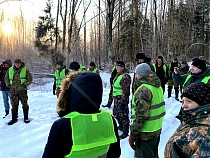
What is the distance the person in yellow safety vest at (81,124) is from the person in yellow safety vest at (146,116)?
1.32m

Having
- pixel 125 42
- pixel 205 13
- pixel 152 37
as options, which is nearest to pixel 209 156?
pixel 125 42

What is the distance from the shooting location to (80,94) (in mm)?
1845

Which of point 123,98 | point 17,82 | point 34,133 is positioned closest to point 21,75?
point 17,82

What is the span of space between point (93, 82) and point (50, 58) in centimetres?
2223

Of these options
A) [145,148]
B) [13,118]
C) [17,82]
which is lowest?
[13,118]

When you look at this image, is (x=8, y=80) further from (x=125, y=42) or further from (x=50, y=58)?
(x=125, y=42)

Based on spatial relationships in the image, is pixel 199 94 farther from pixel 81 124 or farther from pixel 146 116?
pixel 146 116

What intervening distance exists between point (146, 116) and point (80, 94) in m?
1.74

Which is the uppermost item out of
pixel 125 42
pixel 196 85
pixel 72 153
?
pixel 125 42

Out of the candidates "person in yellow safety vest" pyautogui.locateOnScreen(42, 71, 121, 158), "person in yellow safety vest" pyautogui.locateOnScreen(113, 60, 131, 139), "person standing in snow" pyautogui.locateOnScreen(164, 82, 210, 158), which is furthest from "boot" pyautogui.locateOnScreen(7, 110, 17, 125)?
"person standing in snow" pyautogui.locateOnScreen(164, 82, 210, 158)

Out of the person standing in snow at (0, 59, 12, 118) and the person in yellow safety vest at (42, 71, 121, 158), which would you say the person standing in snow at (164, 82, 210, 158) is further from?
the person standing in snow at (0, 59, 12, 118)

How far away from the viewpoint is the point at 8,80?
21.9 feet

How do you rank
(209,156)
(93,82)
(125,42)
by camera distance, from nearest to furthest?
1. (209,156)
2. (93,82)
3. (125,42)

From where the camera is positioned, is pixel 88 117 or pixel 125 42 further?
pixel 125 42
